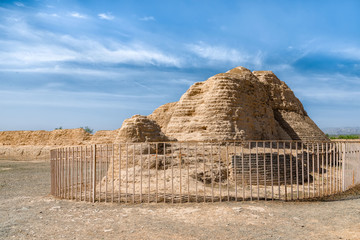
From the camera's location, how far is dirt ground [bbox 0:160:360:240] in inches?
244

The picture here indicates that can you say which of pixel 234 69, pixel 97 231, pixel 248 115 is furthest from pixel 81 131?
pixel 97 231

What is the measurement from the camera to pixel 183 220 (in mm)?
7180

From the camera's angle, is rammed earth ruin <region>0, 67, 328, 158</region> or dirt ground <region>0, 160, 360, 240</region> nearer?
dirt ground <region>0, 160, 360, 240</region>

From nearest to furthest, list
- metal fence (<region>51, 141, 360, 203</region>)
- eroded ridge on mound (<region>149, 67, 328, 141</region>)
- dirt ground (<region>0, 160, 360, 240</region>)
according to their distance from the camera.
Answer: dirt ground (<region>0, 160, 360, 240</region>), metal fence (<region>51, 141, 360, 203</region>), eroded ridge on mound (<region>149, 67, 328, 141</region>)

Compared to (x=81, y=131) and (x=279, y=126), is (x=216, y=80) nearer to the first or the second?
(x=279, y=126)

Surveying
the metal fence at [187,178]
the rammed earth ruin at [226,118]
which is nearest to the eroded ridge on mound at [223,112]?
the rammed earth ruin at [226,118]

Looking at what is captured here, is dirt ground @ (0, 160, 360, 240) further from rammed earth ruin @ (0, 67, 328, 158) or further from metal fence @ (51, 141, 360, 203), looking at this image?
rammed earth ruin @ (0, 67, 328, 158)

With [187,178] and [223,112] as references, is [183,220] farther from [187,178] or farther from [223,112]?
[223,112]

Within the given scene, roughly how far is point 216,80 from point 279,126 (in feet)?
29.5

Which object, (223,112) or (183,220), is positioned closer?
(183,220)

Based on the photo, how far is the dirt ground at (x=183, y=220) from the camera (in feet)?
20.3


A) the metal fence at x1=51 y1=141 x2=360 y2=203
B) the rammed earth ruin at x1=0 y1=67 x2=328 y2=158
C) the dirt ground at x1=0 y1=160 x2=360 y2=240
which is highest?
the rammed earth ruin at x1=0 y1=67 x2=328 y2=158

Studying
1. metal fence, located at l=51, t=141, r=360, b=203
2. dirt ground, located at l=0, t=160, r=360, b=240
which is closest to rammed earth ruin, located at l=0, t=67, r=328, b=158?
metal fence, located at l=51, t=141, r=360, b=203

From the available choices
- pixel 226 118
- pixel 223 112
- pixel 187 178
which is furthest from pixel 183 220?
pixel 223 112
